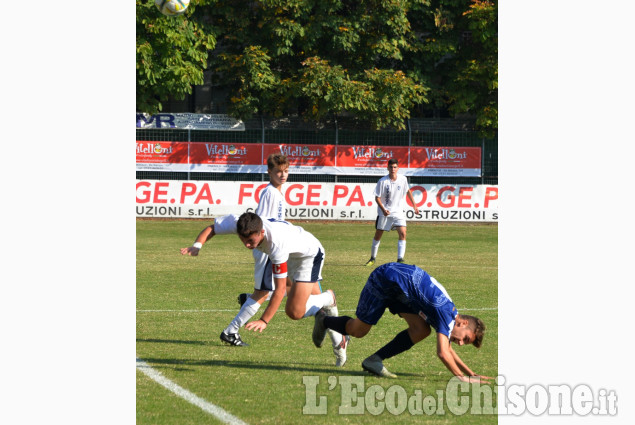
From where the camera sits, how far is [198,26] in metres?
30.4

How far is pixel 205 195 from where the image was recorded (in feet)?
92.9

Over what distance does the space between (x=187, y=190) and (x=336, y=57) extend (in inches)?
319

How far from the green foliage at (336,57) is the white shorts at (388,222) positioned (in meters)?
12.9

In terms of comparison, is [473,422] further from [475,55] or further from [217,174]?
[475,55]

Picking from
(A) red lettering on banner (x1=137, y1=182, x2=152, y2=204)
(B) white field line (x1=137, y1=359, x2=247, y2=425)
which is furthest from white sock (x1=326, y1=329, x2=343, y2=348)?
(A) red lettering on banner (x1=137, y1=182, x2=152, y2=204)

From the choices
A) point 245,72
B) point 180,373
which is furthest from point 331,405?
point 245,72

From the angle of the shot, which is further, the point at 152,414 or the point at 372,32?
the point at 372,32

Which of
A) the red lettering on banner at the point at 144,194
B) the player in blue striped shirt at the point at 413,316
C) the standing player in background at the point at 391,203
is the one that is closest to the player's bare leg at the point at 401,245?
the standing player in background at the point at 391,203

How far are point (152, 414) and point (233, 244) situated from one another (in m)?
15.2

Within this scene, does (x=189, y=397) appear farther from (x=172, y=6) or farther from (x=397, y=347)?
(x=172, y=6)

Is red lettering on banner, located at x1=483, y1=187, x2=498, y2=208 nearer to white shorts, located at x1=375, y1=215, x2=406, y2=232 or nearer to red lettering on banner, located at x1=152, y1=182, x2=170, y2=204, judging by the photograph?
red lettering on banner, located at x1=152, y1=182, x2=170, y2=204

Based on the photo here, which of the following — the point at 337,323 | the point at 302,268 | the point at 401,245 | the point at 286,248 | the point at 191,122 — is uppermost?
the point at 191,122

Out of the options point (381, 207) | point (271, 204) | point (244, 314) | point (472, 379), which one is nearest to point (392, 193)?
point (381, 207)

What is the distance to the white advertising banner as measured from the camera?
28047 millimetres
